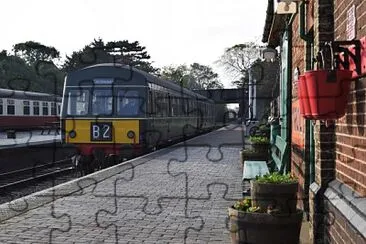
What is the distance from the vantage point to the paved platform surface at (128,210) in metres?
6.14

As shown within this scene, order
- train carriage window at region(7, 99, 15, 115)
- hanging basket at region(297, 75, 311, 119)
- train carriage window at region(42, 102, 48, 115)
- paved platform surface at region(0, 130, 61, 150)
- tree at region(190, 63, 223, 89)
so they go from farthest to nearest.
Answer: tree at region(190, 63, 223, 89)
train carriage window at region(42, 102, 48, 115)
train carriage window at region(7, 99, 15, 115)
paved platform surface at region(0, 130, 61, 150)
hanging basket at region(297, 75, 311, 119)

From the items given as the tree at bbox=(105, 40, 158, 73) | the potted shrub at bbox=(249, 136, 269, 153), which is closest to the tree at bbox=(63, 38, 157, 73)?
the tree at bbox=(105, 40, 158, 73)

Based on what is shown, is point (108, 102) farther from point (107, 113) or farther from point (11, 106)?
point (11, 106)

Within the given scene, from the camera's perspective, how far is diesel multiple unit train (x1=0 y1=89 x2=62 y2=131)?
2984 cm

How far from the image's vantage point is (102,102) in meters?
15.7

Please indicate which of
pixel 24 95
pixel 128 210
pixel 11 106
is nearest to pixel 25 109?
pixel 24 95

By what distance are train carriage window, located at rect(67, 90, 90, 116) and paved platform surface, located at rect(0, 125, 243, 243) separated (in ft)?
12.9

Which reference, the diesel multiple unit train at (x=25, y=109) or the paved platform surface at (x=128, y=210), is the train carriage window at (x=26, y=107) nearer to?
the diesel multiple unit train at (x=25, y=109)

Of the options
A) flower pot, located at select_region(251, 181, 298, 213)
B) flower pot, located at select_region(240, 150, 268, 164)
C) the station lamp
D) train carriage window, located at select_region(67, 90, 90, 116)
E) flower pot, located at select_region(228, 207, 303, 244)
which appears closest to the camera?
flower pot, located at select_region(228, 207, 303, 244)

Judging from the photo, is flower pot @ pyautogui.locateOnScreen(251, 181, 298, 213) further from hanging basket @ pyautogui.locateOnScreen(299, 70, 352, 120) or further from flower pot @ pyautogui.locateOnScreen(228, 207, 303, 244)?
hanging basket @ pyautogui.locateOnScreen(299, 70, 352, 120)

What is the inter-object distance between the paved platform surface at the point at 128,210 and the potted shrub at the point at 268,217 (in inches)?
33.6

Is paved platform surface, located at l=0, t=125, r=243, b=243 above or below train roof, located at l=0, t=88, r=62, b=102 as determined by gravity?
below

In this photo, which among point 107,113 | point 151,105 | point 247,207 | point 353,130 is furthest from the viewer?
point 151,105

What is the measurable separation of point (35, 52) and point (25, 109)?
4.26 metres
